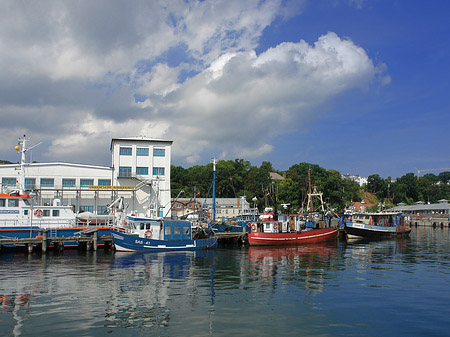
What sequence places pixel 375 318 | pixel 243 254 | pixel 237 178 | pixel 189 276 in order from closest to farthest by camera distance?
pixel 375 318
pixel 189 276
pixel 243 254
pixel 237 178

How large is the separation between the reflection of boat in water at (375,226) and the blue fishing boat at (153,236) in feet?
90.2

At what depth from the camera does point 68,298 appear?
16406 millimetres

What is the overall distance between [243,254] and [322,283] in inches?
581

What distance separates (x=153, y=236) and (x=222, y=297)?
62.2 feet

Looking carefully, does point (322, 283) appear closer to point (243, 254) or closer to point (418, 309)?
point (418, 309)

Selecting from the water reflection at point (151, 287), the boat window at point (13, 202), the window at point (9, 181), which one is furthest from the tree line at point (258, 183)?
the water reflection at point (151, 287)

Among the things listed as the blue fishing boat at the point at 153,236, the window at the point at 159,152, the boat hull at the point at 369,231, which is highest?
the window at the point at 159,152

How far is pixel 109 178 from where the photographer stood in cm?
5694

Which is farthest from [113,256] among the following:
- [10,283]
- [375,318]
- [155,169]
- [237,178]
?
[237,178]

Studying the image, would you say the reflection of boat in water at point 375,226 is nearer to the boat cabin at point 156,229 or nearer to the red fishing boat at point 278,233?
the red fishing boat at point 278,233

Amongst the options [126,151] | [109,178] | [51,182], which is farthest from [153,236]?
[51,182]

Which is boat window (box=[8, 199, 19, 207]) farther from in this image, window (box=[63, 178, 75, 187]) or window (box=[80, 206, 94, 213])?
window (box=[63, 178, 75, 187])

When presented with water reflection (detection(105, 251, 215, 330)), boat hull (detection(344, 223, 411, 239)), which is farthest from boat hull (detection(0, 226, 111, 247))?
boat hull (detection(344, 223, 411, 239))

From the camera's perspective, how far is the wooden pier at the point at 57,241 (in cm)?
3253
